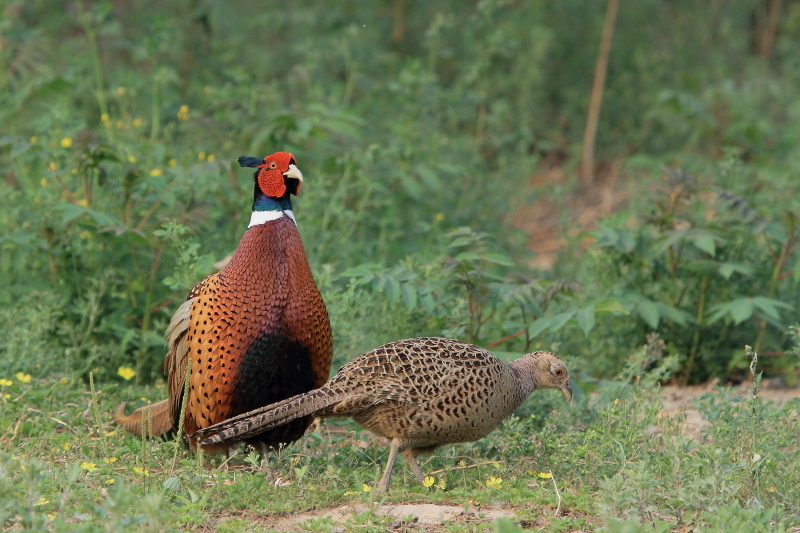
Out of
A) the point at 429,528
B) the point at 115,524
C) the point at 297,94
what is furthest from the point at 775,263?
the point at 297,94

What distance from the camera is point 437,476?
14.1ft

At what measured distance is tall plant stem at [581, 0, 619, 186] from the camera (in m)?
9.62

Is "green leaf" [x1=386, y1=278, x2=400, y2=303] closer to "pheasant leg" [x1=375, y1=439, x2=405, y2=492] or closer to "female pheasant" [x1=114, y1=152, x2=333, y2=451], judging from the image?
"female pheasant" [x1=114, y1=152, x2=333, y2=451]

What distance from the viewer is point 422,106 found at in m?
7.61

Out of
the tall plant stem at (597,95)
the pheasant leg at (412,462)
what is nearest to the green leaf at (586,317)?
the pheasant leg at (412,462)

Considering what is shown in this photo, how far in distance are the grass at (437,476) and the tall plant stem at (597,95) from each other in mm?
5163

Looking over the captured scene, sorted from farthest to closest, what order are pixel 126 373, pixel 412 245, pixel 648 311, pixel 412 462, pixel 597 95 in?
pixel 597 95
pixel 412 245
pixel 648 311
pixel 126 373
pixel 412 462

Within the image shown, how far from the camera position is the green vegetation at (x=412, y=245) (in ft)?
12.5

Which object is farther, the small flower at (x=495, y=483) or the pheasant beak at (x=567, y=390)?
the pheasant beak at (x=567, y=390)

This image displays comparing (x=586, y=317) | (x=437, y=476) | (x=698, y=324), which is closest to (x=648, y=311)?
(x=698, y=324)

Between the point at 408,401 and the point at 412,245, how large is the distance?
3247 mm

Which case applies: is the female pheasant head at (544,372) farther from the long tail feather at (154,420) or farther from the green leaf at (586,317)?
the long tail feather at (154,420)

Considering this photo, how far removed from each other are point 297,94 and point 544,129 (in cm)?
245

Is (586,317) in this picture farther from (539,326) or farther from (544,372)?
(544,372)
